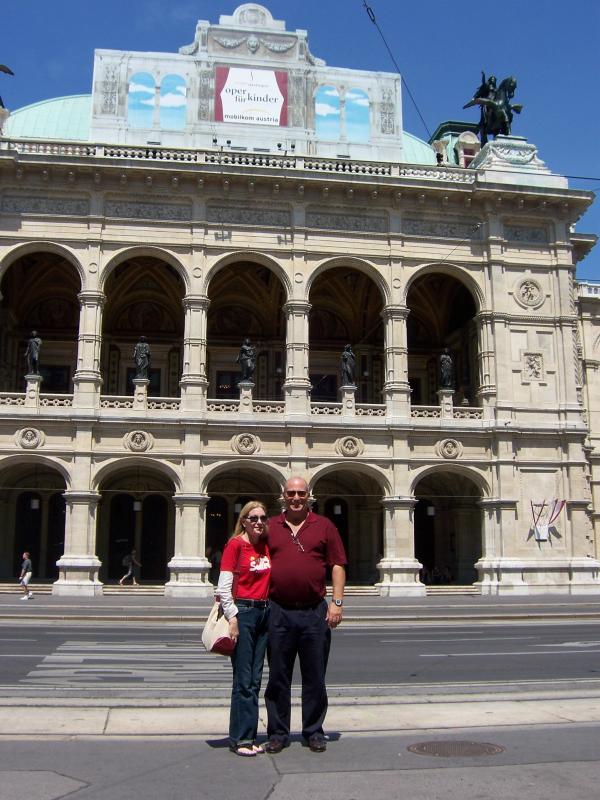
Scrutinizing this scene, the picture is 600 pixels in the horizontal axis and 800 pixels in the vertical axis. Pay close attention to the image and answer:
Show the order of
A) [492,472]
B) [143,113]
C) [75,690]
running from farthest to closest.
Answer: [143,113]
[492,472]
[75,690]

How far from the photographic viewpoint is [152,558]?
118 feet

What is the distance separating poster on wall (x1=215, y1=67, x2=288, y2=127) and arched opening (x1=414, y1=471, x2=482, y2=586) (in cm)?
1635

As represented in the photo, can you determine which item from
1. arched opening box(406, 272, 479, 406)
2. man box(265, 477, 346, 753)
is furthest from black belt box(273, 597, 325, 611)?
arched opening box(406, 272, 479, 406)

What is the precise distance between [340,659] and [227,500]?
23.7 m

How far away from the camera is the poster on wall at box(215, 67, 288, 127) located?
3534 cm

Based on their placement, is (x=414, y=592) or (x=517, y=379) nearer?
(x=414, y=592)

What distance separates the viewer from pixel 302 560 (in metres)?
7.14

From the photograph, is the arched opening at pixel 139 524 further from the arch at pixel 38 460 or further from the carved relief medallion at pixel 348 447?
the carved relief medallion at pixel 348 447

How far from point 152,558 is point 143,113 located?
18.3 m

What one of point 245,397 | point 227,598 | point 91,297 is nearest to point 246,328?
point 245,397

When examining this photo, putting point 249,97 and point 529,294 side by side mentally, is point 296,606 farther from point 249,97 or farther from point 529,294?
point 249,97

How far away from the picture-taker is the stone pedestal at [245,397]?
105 ft

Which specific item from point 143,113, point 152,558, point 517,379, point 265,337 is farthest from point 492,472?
point 143,113

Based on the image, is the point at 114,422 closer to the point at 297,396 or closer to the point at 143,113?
the point at 297,396
